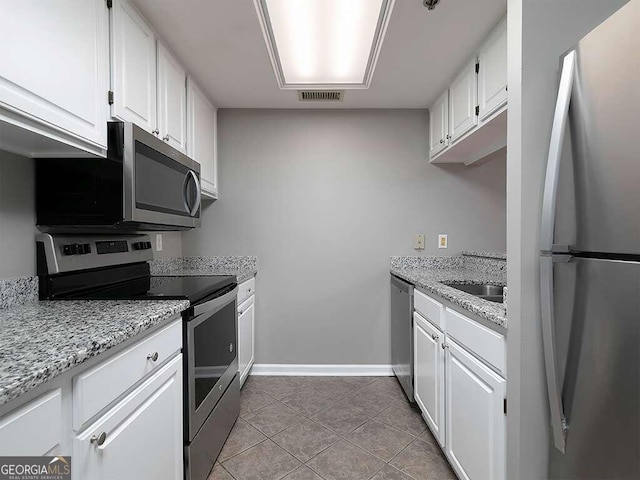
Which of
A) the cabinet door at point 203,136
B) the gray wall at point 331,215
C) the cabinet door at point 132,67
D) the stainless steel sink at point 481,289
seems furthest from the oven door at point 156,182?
the stainless steel sink at point 481,289

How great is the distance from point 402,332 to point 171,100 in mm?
2206

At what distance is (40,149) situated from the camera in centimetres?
121

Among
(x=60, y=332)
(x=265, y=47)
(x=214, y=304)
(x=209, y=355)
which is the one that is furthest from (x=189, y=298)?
(x=265, y=47)

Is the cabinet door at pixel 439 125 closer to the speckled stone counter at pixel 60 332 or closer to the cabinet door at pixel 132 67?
the cabinet door at pixel 132 67

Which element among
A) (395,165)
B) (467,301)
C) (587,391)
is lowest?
(587,391)

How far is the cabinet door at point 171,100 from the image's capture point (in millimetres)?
1723

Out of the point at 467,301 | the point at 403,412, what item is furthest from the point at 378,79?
the point at 403,412

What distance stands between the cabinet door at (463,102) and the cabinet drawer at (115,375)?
1993mm

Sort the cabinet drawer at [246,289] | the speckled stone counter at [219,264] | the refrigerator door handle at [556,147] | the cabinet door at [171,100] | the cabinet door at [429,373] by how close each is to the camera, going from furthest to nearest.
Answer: the speckled stone counter at [219,264]
the cabinet drawer at [246,289]
the cabinet door at [171,100]
the cabinet door at [429,373]
the refrigerator door handle at [556,147]

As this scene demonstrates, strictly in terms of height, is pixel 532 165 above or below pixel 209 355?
above

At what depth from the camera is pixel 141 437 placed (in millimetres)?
993

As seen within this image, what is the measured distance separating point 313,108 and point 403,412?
2.47 m

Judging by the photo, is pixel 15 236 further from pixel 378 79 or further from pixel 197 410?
pixel 378 79

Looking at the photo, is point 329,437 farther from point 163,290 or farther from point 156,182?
point 156,182
